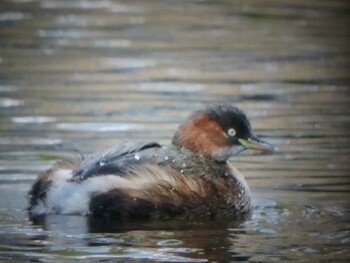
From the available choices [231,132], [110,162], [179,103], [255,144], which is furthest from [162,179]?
[179,103]

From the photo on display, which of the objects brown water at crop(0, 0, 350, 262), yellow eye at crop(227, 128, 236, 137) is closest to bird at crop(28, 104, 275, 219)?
yellow eye at crop(227, 128, 236, 137)

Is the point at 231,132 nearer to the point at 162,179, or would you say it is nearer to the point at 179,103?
the point at 162,179

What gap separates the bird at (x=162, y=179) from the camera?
33.2 feet

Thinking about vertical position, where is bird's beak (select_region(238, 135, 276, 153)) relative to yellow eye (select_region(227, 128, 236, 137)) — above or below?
below

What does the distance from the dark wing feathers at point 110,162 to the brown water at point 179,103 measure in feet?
1.07

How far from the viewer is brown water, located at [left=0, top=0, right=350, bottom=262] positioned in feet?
31.5

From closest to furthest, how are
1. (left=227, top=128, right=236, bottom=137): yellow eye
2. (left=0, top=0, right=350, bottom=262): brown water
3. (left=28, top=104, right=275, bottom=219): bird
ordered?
(left=0, top=0, right=350, bottom=262): brown water < (left=28, top=104, right=275, bottom=219): bird < (left=227, top=128, right=236, bottom=137): yellow eye

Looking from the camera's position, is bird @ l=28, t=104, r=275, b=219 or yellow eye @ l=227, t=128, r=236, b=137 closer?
bird @ l=28, t=104, r=275, b=219

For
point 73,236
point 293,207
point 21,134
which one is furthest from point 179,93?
point 73,236

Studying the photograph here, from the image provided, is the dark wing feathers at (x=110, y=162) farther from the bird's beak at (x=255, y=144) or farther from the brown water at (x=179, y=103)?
the bird's beak at (x=255, y=144)

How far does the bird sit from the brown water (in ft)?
0.42

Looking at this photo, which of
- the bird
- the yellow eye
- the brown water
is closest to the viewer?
the brown water

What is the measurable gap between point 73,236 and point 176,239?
2.12 feet

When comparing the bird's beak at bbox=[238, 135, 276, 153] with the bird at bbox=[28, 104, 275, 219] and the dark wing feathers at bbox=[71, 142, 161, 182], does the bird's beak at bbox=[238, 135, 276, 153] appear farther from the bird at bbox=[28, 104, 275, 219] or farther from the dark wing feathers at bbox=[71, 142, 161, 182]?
the dark wing feathers at bbox=[71, 142, 161, 182]
